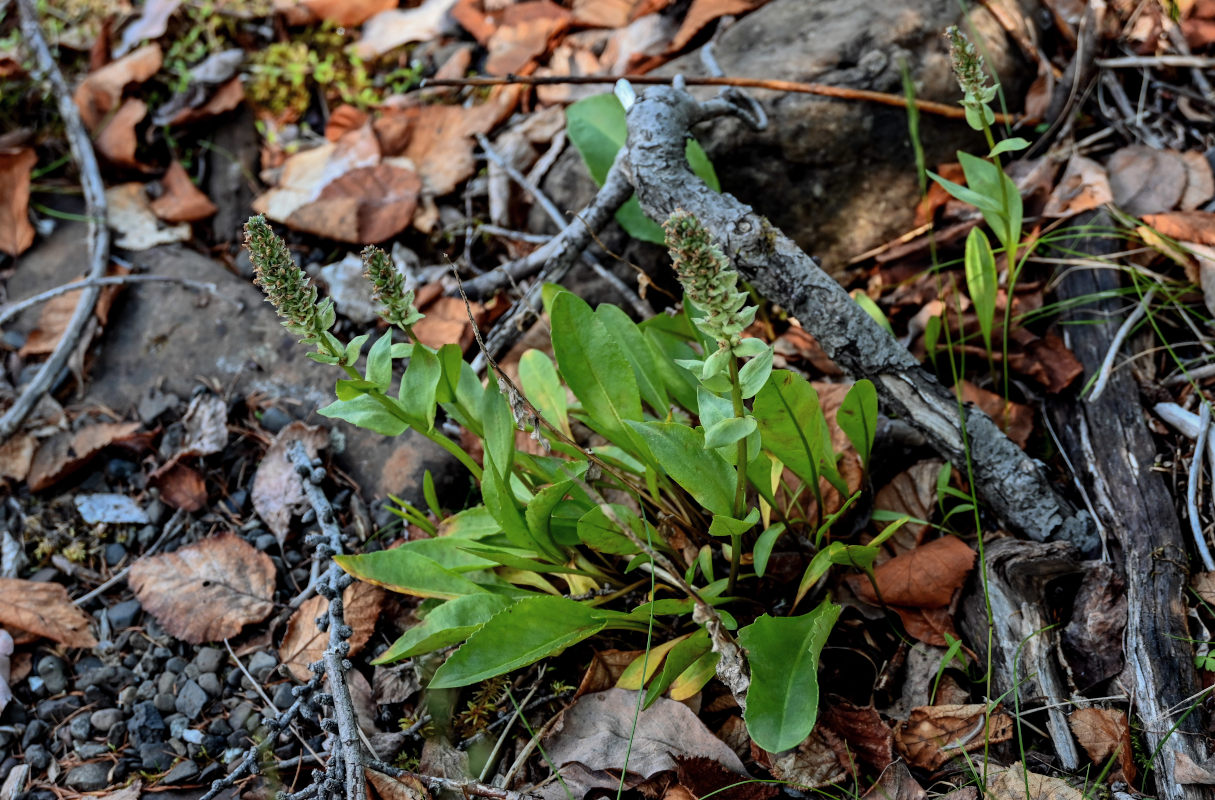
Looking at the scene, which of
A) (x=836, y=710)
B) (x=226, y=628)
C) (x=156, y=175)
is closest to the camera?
(x=836, y=710)

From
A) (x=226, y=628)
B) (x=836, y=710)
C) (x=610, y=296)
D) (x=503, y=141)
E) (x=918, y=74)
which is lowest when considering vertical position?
(x=226, y=628)

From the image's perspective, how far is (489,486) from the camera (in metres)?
1.95

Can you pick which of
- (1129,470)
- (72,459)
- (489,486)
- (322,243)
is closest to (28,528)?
(72,459)

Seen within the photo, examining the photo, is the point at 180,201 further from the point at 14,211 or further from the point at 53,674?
the point at 53,674

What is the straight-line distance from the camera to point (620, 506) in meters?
2.11

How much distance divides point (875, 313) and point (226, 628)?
6.19 ft

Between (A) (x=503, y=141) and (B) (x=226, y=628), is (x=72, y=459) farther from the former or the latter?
(A) (x=503, y=141)

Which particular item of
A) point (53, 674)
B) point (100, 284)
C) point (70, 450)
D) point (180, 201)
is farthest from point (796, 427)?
point (180, 201)

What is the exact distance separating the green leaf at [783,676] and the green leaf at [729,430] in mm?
389

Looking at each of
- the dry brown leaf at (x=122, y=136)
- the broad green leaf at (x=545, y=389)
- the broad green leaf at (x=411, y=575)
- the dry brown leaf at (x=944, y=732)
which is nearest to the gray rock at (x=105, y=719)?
the broad green leaf at (x=411, y=575)

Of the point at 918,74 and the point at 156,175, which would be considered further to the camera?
the point at 156,175

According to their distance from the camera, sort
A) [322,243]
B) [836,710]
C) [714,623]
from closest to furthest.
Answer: [714,623], [836,710], [322,243]

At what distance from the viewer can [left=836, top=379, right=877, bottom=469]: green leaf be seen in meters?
1.98

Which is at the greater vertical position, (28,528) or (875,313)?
(875,313)
